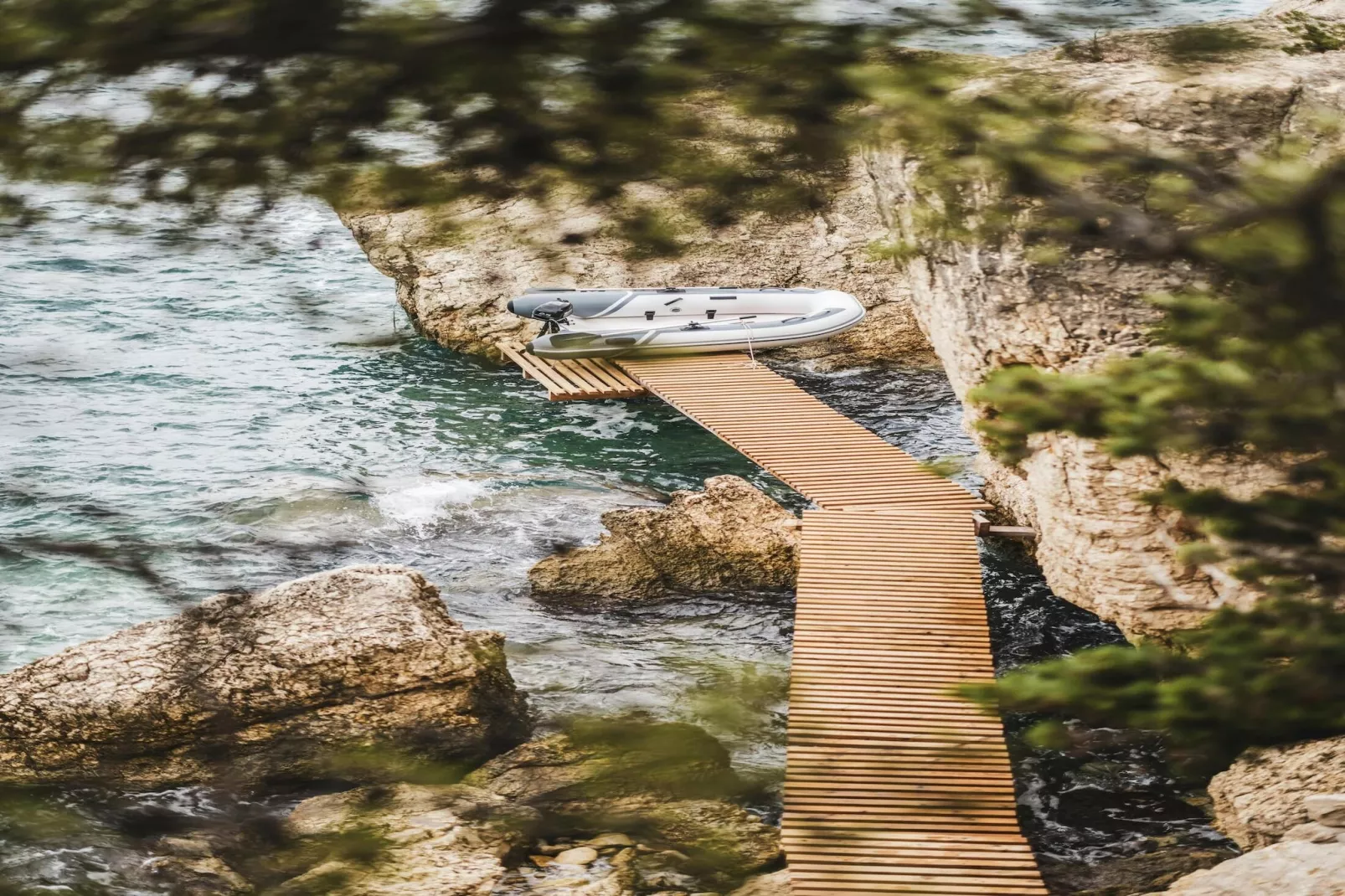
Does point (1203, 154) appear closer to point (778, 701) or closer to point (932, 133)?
point (932, 133)

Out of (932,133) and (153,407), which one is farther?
(153,407)

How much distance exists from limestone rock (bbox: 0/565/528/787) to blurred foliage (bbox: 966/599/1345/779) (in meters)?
6.75

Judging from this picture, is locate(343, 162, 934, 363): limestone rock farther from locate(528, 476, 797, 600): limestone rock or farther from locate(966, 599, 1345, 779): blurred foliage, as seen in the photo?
locate(966, 599, 1345, 779): blurred foliage

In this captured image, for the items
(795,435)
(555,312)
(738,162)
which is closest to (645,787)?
(738,162)

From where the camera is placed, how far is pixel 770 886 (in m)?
8.45

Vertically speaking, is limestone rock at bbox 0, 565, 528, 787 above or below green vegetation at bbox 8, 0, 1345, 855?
below

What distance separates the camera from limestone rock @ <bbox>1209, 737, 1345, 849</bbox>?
8.98 metres

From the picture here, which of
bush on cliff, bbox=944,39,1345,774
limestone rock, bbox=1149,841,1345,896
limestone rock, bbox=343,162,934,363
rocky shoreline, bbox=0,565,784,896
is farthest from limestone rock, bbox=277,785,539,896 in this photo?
limestone rock, bbox=343,162,934,363

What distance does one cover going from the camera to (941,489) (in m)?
14.1

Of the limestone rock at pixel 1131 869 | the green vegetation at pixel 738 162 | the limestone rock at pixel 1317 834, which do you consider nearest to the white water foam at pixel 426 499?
the limestone rock at pixel 1131 869

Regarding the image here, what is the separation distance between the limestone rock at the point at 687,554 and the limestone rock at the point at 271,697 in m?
3.05

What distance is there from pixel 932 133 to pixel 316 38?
200 centimetres

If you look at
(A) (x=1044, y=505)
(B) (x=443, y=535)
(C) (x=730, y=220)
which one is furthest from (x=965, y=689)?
(B) (x=443, y=535)

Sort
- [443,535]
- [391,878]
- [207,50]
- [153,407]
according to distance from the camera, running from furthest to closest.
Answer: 1. [153,407]
2. [443,535]
3. [391,878]
4. [207,50]
